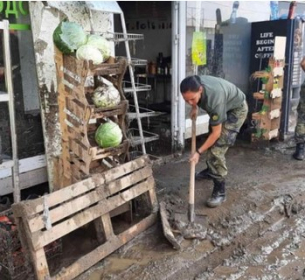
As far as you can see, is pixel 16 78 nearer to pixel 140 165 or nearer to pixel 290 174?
pixel 140 165

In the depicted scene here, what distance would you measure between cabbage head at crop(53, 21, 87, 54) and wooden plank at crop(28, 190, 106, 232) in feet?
4.38

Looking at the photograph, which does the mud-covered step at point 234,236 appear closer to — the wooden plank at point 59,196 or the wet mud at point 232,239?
the wet mud at point 232,239

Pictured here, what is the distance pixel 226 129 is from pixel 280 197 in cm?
106

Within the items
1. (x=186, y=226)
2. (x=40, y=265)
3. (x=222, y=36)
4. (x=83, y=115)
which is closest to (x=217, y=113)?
(x=186, y=226)

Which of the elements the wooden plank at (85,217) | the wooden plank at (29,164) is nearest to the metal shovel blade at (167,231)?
the wooden plank at (85,217)

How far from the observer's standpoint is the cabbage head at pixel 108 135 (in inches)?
139

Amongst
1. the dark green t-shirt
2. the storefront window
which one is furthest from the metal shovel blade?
the storefront window

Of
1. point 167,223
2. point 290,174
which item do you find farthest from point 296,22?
point 167,223

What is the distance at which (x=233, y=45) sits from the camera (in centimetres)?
666

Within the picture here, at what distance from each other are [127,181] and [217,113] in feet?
3.67

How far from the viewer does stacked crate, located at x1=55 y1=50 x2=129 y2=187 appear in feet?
11.2

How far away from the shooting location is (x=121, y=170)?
3.54m

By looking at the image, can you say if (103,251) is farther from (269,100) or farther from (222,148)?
(269,100)

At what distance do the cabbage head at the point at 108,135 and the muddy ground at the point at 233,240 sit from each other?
96cm
